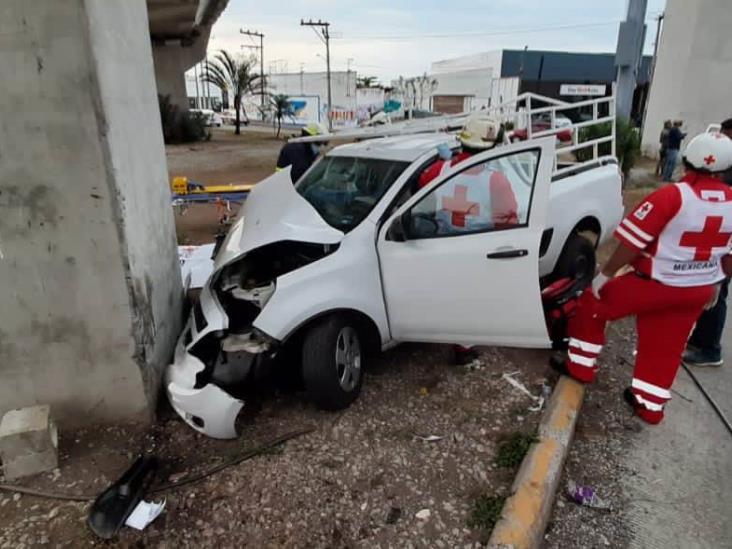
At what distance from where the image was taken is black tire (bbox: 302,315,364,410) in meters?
3.12

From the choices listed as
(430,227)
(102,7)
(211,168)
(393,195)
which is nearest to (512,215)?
(430,227)

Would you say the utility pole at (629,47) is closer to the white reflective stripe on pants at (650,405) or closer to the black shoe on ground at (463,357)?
the black shoe on ground at (463,357)

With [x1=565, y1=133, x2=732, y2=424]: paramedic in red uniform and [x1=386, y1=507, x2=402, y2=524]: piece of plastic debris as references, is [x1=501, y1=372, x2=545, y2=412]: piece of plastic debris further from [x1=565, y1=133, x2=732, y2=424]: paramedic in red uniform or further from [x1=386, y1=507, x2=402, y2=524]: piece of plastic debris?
[x1=386, y1=507, x2=402, y2=524]: piece of plastic debris

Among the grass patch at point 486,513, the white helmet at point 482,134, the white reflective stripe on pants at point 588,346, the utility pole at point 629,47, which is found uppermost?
the utility pole at point 629,47

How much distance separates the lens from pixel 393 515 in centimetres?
255

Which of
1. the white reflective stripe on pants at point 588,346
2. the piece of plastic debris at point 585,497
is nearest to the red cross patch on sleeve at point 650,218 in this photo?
the white reflective stripe on pants at point 588,346

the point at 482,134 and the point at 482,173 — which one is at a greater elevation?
the point at 482,134

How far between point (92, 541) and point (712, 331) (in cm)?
443

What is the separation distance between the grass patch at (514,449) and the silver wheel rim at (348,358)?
103 cm

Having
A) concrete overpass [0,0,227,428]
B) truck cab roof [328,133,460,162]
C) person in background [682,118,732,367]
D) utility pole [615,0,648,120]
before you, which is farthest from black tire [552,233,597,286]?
utility pole [615,0,648,120]

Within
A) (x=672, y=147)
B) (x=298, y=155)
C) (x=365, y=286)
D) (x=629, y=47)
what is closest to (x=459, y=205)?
(x=365, y=286)

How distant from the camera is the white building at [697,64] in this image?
16344mm

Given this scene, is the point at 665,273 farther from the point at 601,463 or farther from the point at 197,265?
the point at 197,265

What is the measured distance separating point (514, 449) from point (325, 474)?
1.12 metres
